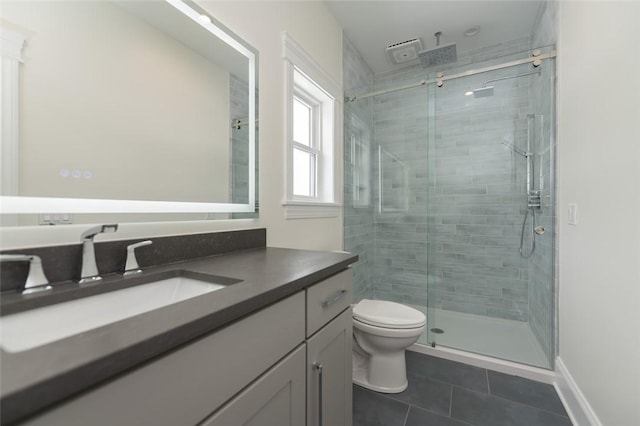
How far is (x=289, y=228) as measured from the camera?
1.72 meters

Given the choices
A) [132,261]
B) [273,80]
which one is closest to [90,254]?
[132,261]


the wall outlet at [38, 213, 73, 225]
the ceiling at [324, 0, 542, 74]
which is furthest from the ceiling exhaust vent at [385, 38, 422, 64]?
the wall outlet at [38, 213, 73, 225]

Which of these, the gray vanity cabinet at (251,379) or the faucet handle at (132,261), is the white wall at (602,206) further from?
the faucet handle at (132,261)

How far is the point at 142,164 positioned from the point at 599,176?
186 centimetres

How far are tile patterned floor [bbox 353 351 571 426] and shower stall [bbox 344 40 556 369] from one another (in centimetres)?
33

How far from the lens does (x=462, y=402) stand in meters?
1.60

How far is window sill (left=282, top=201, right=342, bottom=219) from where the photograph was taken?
1.71m

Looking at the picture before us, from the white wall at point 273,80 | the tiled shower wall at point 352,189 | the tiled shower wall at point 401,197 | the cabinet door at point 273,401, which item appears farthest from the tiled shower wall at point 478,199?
the cabinet door at point 273,401

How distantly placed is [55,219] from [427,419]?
5.96 feet

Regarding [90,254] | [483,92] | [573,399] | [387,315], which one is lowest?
[573,399]

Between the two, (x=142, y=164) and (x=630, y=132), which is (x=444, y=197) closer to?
(x=630, y=132)

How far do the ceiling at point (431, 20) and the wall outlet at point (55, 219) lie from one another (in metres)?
2.29

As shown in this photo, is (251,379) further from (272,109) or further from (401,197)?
(401,197)

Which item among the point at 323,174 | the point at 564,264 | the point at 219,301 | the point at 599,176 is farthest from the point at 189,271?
the point at 564,264
